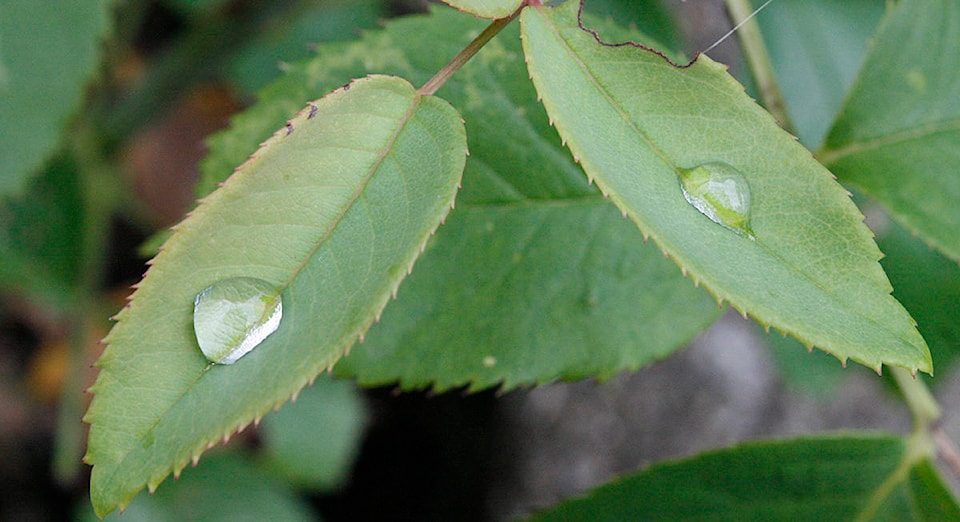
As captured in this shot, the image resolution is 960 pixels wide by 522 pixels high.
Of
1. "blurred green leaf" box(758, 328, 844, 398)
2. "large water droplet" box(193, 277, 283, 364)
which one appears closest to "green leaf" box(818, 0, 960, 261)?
"large water droplet" box(193, 277, 283, 364)

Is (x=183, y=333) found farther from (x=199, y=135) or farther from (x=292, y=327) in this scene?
(x=199, y=135)

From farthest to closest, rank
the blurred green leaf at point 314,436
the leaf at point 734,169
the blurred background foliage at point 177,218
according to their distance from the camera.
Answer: the blurred green leaf at point 314,436 → the blurred background foliage at point 177,218 → the leaf at point 734,169

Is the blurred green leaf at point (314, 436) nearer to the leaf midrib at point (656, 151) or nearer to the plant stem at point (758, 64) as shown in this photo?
→ the plant stem at point (758, 64)

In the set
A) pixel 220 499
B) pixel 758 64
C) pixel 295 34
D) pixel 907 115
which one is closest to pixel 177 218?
pixel 295 34

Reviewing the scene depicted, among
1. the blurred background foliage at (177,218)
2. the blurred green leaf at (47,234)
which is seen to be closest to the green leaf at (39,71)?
the blurred background foliage at (177,218)

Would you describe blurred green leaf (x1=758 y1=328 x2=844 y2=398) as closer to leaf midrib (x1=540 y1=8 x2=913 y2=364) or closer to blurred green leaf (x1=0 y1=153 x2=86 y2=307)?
leaf midrib (x1=540 y1=8 x2=913 y2=364)

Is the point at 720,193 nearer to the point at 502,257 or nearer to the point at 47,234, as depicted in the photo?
the point at 502,257
